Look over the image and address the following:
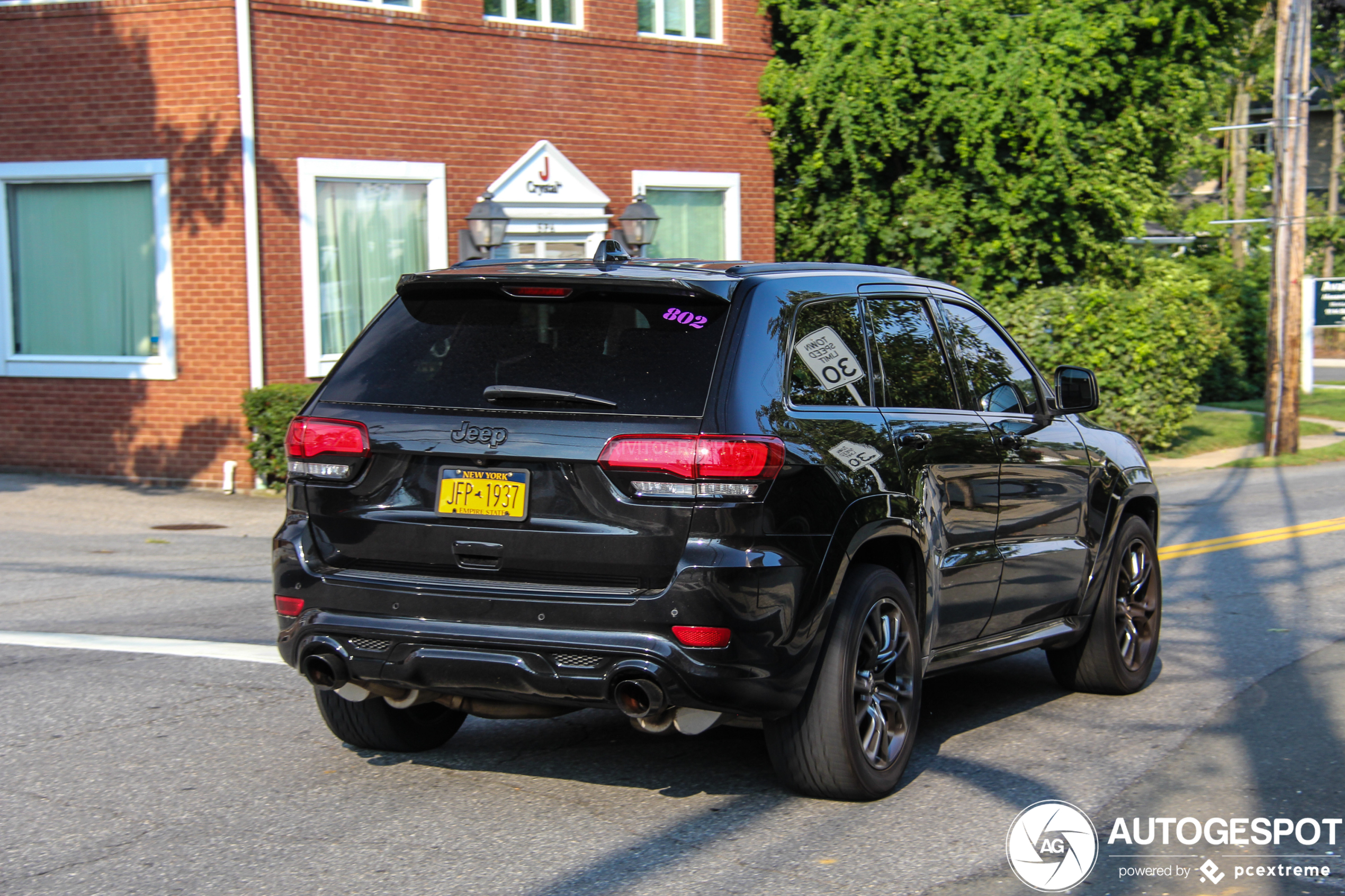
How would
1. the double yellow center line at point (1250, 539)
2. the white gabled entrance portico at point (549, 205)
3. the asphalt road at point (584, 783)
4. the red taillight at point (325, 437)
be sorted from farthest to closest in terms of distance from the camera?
the white gabled entrance portico at point (549, 205), the double yellow center line at point (1250, 539), the red taillight at point (325, 437), the asphalt road at point (584, 783)

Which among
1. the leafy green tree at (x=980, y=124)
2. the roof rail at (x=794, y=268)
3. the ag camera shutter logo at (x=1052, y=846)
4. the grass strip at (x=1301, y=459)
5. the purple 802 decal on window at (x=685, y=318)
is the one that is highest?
the leafy green tree at (x=980, y=124)

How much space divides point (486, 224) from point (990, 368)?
1109cm

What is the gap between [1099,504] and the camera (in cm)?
683

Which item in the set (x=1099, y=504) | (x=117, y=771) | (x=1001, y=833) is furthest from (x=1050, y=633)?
(x=117, y=771)

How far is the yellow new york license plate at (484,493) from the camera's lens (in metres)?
4.75

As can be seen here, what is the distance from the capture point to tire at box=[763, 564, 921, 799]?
496 cm

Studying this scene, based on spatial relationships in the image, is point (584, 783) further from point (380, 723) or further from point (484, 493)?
point (484, 493)

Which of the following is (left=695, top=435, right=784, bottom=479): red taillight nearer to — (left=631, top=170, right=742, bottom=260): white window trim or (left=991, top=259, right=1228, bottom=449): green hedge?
(left=631, top=170, right=742, bottom=260): white window trim

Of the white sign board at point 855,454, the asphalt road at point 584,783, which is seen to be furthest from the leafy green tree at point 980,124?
the white sign board at point 855,454

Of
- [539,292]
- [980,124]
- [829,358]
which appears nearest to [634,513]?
[539,292]

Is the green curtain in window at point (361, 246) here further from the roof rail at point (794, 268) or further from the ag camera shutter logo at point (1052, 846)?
the ag camera shutter logo at point (1052, 846)

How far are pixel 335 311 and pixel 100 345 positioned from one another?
2.49 metres

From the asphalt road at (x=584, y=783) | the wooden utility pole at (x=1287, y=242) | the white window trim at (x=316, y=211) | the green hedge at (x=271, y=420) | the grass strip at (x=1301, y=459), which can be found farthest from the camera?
the wooden utility pole at (x=1287, y=242)

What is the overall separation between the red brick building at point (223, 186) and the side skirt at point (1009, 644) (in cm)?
1083
